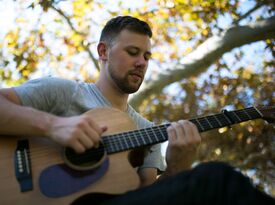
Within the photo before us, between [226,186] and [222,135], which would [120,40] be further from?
[222,135]

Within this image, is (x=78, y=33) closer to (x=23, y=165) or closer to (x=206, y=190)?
(x=23, y=165)

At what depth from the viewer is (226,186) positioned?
137cm

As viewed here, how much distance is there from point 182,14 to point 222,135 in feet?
11.1

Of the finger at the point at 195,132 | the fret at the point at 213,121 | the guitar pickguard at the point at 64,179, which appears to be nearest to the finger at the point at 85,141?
the guitar pickguard at the point at 64,179

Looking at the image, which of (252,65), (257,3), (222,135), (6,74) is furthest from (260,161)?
(6,74)

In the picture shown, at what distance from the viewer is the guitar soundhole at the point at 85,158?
177cm

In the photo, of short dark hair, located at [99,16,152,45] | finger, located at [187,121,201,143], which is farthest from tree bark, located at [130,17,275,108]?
finger, located at [187,121,201,143]

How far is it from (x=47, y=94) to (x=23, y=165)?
1.81ft

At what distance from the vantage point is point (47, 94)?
87.1 inches

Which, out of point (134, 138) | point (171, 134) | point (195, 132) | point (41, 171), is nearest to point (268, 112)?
point (195, 132)

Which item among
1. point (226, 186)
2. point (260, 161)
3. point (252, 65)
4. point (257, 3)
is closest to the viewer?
point (226, 186)

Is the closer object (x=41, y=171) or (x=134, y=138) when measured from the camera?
(x=41, y=171)

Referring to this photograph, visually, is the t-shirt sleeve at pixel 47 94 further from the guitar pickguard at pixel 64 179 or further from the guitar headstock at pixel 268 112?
the guitar headstock at pixel 268 112

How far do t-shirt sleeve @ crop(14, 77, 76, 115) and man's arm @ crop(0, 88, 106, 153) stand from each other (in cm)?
12
